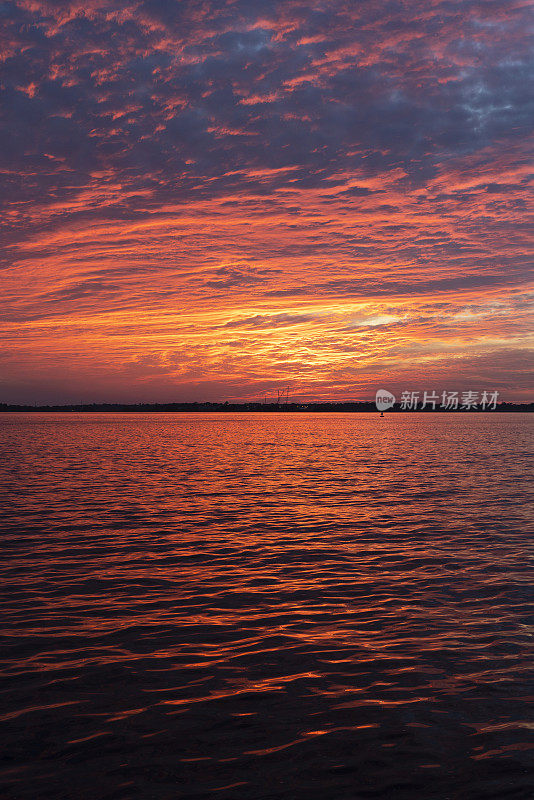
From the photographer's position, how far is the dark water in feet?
29.6

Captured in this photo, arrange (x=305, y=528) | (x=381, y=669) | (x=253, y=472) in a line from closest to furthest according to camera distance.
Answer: (x=381, y=669) < (x=305, y=528) < (x=253, y=472)

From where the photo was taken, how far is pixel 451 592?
59.4ft

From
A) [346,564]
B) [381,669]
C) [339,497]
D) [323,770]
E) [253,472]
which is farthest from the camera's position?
[253,472]

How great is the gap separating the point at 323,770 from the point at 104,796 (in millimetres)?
3086

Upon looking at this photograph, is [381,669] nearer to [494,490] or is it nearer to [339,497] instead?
[339,497]

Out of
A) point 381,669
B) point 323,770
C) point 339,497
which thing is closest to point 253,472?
point 339,497

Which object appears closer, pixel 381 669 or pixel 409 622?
pixel 381 669

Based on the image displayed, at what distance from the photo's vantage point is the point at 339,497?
128 ft

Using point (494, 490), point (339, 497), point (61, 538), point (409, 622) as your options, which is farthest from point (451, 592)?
point (494, 490)

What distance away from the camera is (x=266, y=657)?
13.3 m

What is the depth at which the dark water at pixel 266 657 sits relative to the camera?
902 centimetres

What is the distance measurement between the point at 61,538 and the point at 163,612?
1140 centimetres

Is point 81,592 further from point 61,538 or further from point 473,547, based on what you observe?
point 473,547

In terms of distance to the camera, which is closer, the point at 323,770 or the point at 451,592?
the point at 323,770
